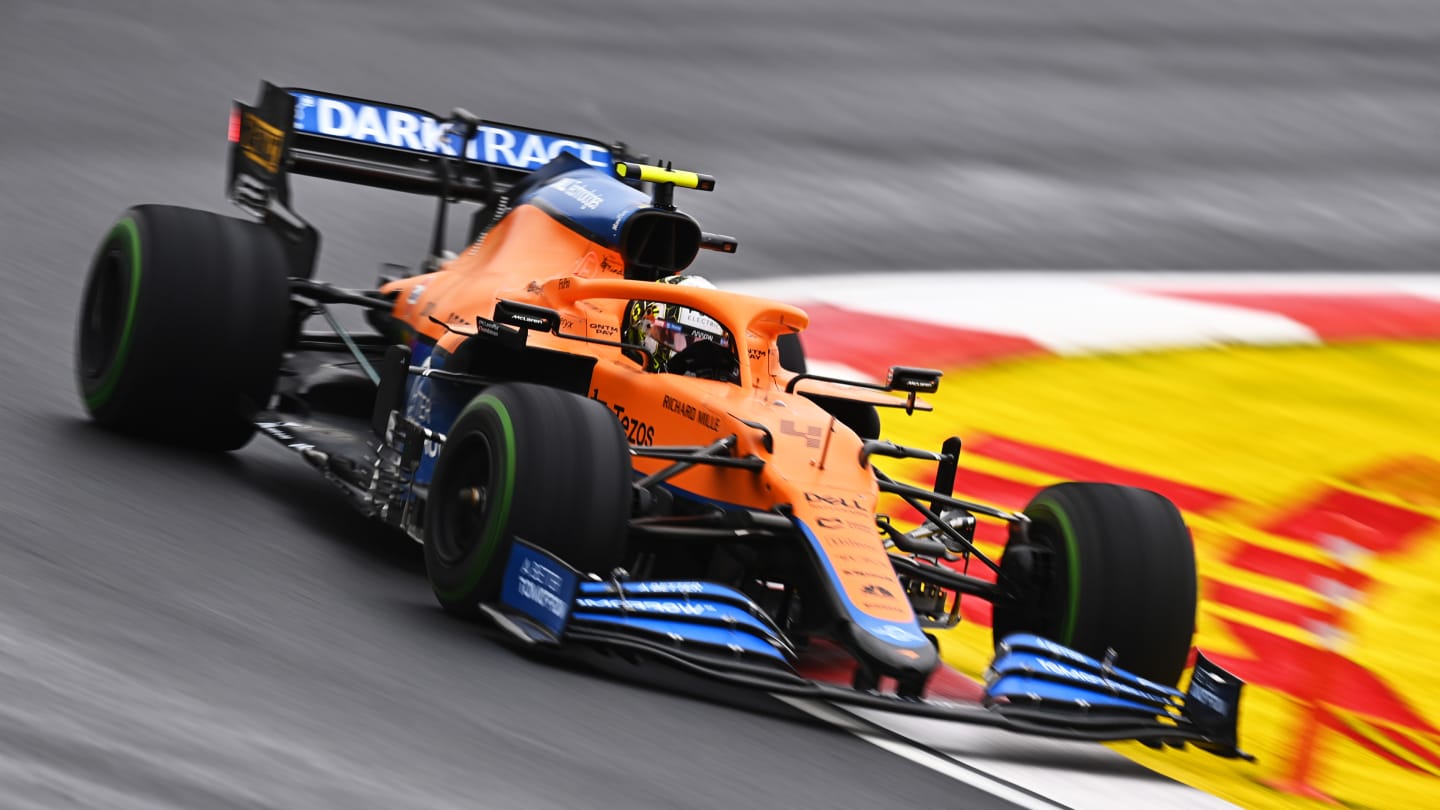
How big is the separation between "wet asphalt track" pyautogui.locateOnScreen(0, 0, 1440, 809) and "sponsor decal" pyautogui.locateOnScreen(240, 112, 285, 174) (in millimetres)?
1256

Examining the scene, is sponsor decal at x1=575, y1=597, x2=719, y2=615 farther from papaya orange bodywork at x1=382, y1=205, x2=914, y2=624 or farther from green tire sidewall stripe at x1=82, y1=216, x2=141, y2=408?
green tire sidewall stripe at x1=82, y1=216, x2=141, y2=408

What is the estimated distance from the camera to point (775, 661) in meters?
5.96

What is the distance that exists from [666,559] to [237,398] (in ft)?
6.70

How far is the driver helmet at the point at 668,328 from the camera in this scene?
23.5ft

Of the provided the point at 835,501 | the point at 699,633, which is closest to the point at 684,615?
the point at 699,633

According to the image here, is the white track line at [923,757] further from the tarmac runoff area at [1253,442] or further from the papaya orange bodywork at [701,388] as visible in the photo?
the tarmac runoff area at [1253,442]

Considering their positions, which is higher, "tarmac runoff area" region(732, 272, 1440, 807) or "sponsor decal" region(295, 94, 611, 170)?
"sponsor decal" region(295, 94, 611, 170)

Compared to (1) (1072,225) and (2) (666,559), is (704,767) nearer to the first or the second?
(2) (666,559)

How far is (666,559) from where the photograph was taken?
22.0 ft

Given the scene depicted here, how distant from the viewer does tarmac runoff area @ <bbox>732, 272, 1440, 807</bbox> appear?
23.7 feet

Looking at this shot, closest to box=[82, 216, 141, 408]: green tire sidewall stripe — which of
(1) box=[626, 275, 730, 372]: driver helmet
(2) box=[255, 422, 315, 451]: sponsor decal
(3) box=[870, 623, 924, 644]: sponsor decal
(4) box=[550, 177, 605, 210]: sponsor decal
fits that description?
(2) box=[255, 422, 315, 451]: sponsor decal

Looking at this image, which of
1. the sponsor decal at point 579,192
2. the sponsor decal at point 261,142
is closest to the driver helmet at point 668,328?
the sponsor decal at point 579,192

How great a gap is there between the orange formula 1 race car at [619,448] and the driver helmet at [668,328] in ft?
0.04

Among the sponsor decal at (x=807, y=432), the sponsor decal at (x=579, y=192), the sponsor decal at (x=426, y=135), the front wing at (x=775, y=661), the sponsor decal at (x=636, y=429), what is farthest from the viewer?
the sponsor decal at (x=426, y=135)
